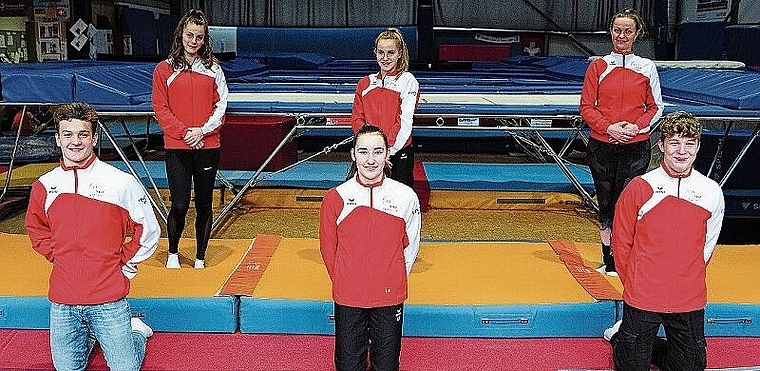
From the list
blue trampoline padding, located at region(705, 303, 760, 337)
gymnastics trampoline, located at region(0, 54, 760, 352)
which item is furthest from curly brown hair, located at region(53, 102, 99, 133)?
blue trampoline padding, located at region(705, 303, 760, 337)

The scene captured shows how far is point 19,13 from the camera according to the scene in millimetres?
10695

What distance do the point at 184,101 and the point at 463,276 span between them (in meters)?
1.55

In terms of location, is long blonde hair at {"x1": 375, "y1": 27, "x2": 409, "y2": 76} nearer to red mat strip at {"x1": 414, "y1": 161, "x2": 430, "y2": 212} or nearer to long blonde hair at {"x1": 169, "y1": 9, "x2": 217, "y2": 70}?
long blonde hair at {"x1": 169, "y1": 9, "x2": 217, "y2": 70}

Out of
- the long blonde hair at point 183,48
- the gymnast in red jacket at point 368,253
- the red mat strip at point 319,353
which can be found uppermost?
the long blonde hair at point 183,48

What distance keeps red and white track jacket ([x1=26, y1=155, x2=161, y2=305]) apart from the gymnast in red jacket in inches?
28.2

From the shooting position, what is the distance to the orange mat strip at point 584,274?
3.16 m

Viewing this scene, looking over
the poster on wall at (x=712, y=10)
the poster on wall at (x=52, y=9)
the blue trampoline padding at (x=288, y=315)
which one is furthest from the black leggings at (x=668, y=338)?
the poster on wall at (x=712, y=10)

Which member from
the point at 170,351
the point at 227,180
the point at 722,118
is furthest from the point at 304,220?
the point at 722,118

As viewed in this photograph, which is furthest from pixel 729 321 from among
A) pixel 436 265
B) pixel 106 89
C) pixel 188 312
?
pixel 106 89

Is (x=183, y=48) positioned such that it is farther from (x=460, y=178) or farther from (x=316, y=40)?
(x=316, y=40)

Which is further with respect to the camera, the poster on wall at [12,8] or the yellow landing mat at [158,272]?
the poster on wall at [12,8]

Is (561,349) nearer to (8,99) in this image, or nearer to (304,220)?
(304,220)

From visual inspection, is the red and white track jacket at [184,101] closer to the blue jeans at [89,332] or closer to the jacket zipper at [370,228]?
the blue jeans at [89,332]

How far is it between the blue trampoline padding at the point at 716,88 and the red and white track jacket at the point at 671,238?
1.98 metres
